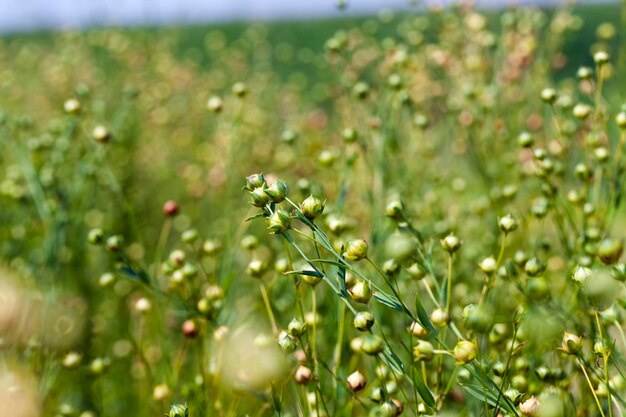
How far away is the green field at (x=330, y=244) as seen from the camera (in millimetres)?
623

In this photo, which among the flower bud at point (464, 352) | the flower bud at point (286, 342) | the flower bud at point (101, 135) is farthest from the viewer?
the flower bud at point (101, 135)

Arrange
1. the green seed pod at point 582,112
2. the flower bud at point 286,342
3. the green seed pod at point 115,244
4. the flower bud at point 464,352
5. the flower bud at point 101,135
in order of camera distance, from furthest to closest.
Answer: the flower bud at point 101,135
the green seed pod at point 582,112
the green seed pod at point 115,244
the flower bud at point 286,342
the flower bud at point 464,352

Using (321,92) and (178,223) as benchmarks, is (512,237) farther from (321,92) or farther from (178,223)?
(321,92)

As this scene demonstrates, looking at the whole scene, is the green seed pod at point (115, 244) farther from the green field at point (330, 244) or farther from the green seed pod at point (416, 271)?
the green seed pod at point (416, 271)

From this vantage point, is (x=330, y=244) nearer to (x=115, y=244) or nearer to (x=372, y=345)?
(x=372, y=345)

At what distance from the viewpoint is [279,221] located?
56 cm

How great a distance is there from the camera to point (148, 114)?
7.04ft

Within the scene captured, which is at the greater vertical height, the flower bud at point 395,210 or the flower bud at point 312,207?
the flower bud at point 312,207

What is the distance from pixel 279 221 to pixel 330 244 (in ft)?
0.20

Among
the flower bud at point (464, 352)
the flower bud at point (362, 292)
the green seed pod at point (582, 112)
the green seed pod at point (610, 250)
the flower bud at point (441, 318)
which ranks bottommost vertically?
the green seed pod at point (582, 112)

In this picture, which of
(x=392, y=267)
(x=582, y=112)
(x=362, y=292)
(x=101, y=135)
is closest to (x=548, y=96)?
(x=582, y=112)

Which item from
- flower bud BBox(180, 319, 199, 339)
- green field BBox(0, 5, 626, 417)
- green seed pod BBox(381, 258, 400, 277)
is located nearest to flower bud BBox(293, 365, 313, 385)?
green field BBox(0, 5, 626, 417)

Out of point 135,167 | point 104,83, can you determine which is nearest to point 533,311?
point 135,167

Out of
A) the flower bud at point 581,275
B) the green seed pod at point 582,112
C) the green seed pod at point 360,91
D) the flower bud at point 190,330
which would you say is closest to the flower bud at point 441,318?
the flower bud at point 581,275
